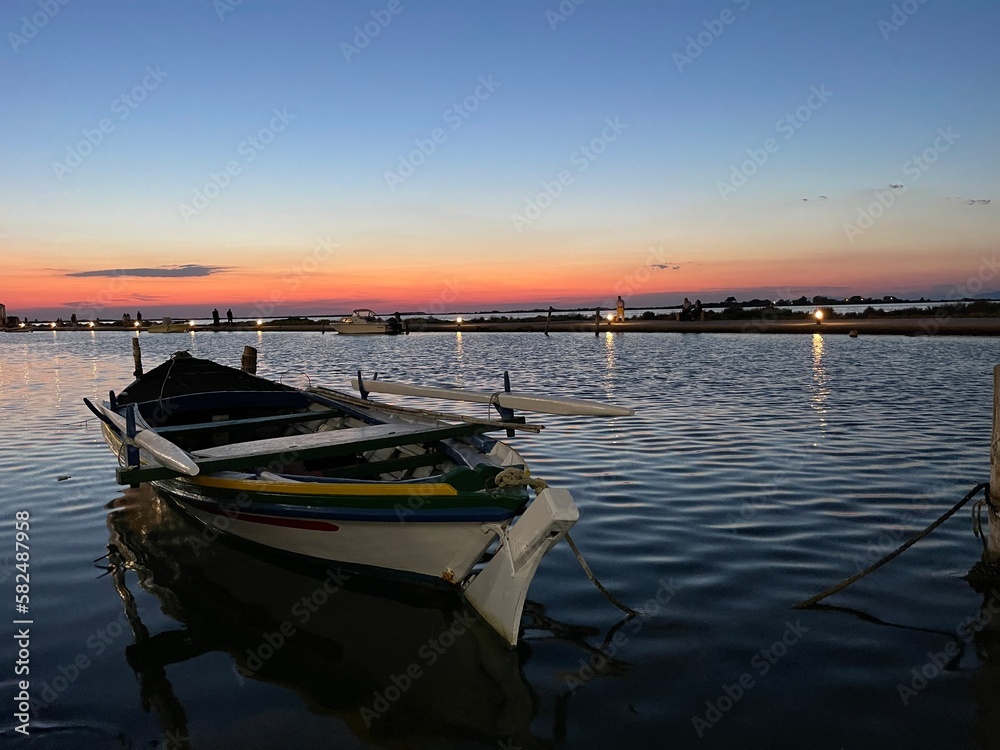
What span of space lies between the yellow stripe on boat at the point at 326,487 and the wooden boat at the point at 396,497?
Result: 11 millimetres

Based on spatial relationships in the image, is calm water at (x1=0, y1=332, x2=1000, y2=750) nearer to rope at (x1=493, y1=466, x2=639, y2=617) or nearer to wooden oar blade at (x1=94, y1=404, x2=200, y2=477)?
rope at (x1=493, y1=466, x2=639, y2=617)

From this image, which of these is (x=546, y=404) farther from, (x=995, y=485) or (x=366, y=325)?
(x=366, y=325)

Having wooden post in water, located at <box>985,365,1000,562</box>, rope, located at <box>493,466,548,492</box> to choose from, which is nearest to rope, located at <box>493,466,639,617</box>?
rope, located at <box>493,466,548,492</box>

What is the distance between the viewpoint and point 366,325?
8550 centimetres

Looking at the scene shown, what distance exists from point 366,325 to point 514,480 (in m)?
81.3

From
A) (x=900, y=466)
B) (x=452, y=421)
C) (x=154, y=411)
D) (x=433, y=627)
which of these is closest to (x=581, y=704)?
(x=433, y=627)

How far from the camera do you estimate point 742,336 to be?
53312mm

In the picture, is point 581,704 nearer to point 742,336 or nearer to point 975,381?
point 975,381

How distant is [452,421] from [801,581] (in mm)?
4656

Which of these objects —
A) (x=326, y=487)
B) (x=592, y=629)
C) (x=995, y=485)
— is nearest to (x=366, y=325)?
(x=326, y=487)

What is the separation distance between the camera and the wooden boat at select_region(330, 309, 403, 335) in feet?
274

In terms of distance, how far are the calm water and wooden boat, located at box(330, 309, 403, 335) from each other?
234 ft

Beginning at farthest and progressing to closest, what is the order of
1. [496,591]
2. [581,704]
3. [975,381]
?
[975,381] → [496,591] → [581,704]

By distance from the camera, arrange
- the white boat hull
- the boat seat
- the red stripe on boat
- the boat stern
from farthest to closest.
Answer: the boat seat → the red stripe on boat → the white boat hull → the boat stern
